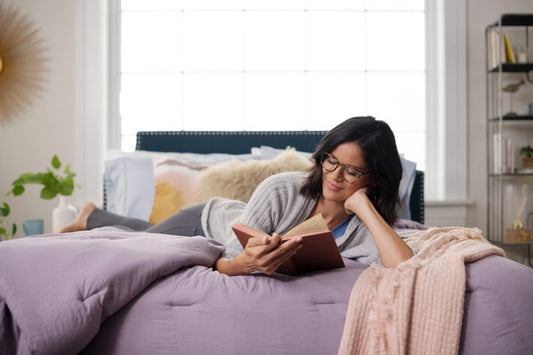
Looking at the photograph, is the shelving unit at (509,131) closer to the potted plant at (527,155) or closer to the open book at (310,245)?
the potted plant at (527,155)

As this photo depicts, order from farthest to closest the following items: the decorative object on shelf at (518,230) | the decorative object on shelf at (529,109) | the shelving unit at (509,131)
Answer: the shelving unit at (509,131) → the decorative object on shelf at (529,109) → the decorative object on shelf at (518,230)

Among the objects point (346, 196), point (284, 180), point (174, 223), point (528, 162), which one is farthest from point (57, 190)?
point (528, 162)

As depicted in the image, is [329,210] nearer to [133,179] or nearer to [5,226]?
[133,179]

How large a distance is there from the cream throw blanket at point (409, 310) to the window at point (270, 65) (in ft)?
9.75

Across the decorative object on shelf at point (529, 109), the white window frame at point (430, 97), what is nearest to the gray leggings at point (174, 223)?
the white window frame at point (430, 97)

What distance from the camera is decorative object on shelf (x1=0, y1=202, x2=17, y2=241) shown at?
3.79 m

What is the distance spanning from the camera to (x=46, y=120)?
4137 mm

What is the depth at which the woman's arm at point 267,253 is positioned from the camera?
1487mm

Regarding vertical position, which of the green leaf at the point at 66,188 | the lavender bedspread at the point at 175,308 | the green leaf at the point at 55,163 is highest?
the green leaf at the point at 55,163

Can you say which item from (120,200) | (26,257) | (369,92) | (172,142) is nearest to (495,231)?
(369,92)

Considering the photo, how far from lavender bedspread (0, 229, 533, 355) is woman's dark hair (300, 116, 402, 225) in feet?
1.47

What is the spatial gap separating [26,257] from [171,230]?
118 centimetres

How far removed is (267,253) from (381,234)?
0.45 metres

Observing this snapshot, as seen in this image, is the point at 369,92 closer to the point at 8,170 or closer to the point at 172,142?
the point at 172,142
